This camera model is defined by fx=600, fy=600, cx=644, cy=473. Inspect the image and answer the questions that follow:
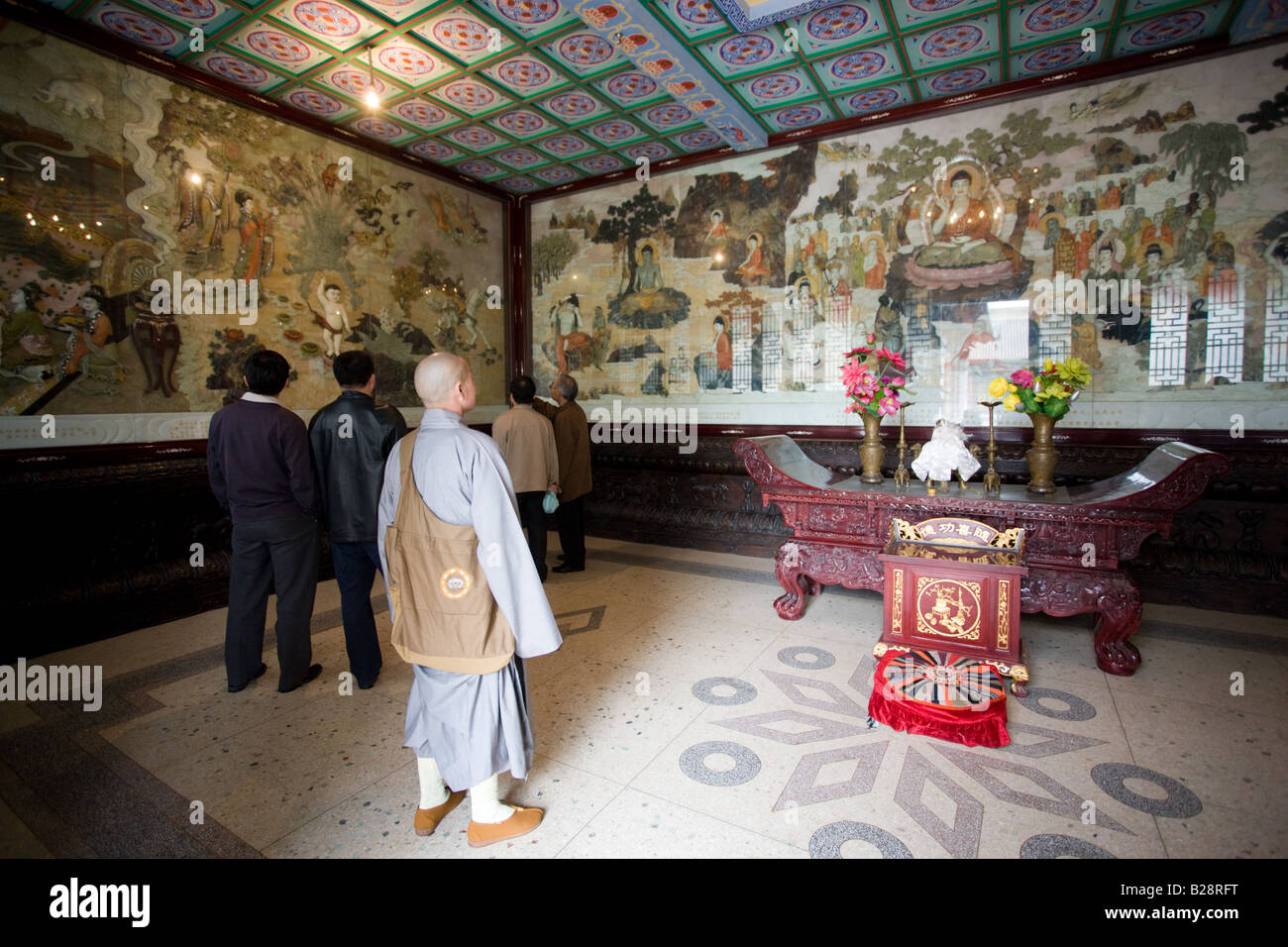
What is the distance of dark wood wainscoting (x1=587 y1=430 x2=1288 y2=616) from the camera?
456cm

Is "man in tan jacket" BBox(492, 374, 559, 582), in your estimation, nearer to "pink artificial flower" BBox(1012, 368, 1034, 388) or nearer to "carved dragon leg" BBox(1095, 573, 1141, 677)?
"pink artificial flower" BBox(1012, 368, 1034, 388)

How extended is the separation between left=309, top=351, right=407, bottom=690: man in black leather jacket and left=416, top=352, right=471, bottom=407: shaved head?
1.34 meters

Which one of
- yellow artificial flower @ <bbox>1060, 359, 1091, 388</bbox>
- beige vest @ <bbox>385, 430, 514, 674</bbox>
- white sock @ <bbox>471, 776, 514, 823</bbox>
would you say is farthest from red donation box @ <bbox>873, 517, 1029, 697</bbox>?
beige vest @ <bbox>385, 430, 514, 674</bbox>

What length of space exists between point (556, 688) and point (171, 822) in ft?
5.66

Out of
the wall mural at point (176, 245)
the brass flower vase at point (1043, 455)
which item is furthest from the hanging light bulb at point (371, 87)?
the brass flower vase at point (1043, 455)

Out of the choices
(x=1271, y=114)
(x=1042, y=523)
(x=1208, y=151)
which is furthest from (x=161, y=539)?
(x=1271, y=114)

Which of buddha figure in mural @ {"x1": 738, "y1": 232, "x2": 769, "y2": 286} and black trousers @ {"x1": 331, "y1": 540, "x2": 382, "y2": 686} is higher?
buddha figure in mural @ {"x1": 738, "y1": 232, "x2": 769, "y2": 286}

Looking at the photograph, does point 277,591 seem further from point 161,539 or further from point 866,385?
point 866,385

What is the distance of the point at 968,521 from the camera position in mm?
3523

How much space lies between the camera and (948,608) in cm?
322

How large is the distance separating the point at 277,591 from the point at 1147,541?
6431 mm

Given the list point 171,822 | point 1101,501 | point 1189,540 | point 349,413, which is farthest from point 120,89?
point 1189,540

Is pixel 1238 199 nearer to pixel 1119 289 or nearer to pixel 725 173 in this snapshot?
pixel 1119 289

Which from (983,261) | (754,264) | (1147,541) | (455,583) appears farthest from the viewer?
(754,264)
